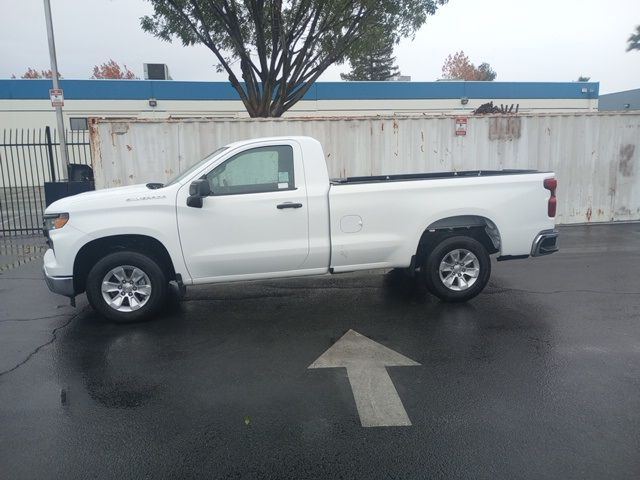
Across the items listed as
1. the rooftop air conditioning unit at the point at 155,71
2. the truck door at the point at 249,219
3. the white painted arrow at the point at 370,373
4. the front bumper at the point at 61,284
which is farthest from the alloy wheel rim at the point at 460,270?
the rooftop air conditioning unit at the point at 155,71

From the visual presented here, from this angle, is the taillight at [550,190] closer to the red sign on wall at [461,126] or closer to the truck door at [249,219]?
the truck door at [249,219]

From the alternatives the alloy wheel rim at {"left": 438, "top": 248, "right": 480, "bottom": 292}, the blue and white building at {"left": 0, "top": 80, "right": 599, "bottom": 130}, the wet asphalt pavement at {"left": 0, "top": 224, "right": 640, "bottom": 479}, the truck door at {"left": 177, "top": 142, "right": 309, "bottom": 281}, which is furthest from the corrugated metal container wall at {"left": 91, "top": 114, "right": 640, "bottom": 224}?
the blue and white building at {"left": 0, "top": 80, "right": 599, "bottom": 130}

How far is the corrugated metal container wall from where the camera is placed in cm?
1038

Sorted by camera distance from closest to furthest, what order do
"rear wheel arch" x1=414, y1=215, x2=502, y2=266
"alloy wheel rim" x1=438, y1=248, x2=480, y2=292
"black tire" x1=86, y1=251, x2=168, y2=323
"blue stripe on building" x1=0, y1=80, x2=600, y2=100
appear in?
"black tire" x1=86, y1=251, x2=168, y2=323
"rear wheel arch" x1=414, y1=215, x2=502, y2=266
"alloy wheel rim" x1=438, y1=248, x2=480, y2=292
"blue stripe on building" x1=0, y1=80, x2=600, y2=100

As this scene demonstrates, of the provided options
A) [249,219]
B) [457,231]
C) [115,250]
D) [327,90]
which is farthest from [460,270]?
[327,90]

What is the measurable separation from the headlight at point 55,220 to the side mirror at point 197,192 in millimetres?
1272

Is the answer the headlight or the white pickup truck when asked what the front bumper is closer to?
the white pickup truck

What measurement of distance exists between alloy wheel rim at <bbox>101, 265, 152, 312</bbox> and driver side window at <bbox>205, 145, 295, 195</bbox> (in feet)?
4.05

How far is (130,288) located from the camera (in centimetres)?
554

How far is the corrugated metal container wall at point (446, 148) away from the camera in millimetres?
10383

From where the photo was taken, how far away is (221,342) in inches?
198

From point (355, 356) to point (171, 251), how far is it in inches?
89.8

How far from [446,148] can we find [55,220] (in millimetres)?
8214

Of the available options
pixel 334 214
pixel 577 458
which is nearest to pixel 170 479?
pixel 577 458
